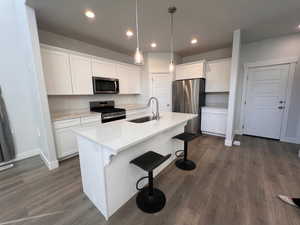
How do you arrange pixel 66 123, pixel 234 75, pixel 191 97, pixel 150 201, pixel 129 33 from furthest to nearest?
pixel 191 97 → pixel 234 75 → pixel 129 33 → pixel 66 123 → pixel 150 201

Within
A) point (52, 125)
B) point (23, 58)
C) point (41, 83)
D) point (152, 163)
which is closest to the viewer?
point (152, 163)

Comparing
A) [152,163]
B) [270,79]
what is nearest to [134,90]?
[152,163]

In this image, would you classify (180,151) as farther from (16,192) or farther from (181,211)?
(16,192)

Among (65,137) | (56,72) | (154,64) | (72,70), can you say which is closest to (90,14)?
(72,70)

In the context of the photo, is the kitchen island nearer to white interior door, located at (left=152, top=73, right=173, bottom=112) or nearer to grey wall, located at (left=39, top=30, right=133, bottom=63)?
grey wall, located at (left=39, top=30, right=133, bottom=63)

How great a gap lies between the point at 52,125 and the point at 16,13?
2269 millimetres

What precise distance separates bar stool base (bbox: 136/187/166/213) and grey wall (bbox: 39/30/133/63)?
11.6 ft

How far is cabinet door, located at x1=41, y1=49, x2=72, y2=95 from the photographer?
2510mm

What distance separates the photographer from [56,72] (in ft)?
8.67

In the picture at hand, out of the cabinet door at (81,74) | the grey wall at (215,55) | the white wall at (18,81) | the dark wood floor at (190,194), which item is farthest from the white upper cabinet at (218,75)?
the white wall at (18,81)

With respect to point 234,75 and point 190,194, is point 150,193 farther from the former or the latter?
point 234,75

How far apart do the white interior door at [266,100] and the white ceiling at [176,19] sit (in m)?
0.95

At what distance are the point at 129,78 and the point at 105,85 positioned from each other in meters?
0.98

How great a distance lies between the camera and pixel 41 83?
218 cm
